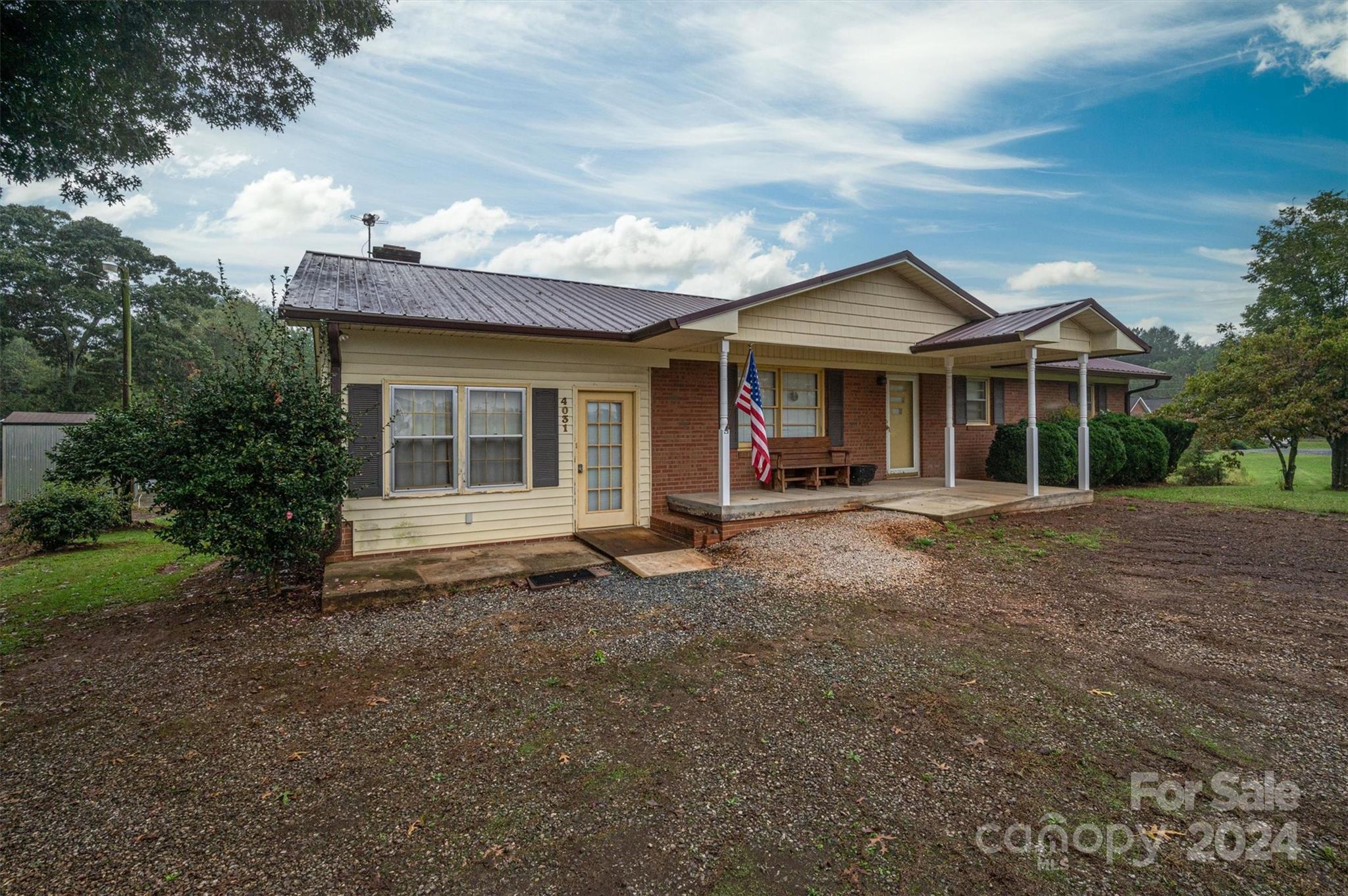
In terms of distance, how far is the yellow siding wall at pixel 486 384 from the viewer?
743cm

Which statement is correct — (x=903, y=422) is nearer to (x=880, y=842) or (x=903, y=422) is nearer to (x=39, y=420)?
(x=880, y=842)

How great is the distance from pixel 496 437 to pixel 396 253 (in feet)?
18.3

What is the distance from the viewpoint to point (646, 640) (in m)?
4.82

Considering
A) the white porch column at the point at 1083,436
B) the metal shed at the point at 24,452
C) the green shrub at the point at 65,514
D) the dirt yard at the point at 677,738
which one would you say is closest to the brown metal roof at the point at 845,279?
the white porch column at the point at 1083,436

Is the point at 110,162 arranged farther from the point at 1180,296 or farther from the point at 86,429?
the point at 1180,296

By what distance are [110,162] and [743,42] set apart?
8.59m

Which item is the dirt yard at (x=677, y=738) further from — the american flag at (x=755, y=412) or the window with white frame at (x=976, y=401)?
the window with white frame at (x=976, y=401)

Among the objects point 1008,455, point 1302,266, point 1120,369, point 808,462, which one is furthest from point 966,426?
point 1302,266

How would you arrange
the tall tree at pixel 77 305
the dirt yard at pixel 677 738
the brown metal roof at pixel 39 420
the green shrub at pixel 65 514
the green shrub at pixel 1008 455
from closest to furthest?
the dirt yard at pixel 677 738, the green shrub at pixel 65 514, the green shrub at pixel 1008 455, the brown metal roof at pixel 39 420, the tall tree at pixel 77 305

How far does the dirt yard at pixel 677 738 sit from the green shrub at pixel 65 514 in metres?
6.06

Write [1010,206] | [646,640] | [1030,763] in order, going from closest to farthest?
[1030,763], [646,640], [1010,206]

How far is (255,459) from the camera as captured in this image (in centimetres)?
562

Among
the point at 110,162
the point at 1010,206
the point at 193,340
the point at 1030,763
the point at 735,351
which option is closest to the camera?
the point at 1030,763

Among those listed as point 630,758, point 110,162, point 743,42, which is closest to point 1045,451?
A: point 743,42
